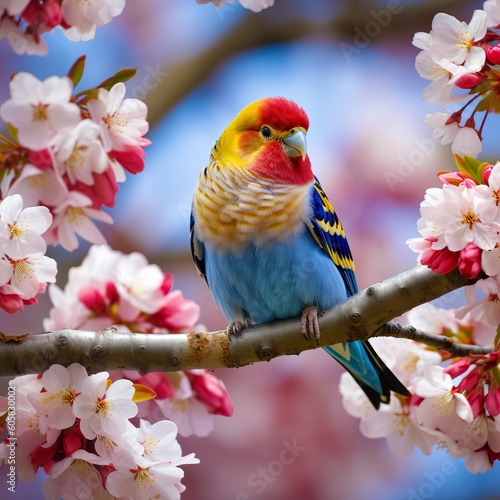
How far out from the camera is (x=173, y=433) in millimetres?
1007

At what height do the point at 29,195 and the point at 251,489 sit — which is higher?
the point at 29,195

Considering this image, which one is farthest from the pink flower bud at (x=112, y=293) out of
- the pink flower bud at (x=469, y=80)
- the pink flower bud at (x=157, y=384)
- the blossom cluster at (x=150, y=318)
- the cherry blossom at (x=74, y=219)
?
the pink flower bud at (x=469, y=80)

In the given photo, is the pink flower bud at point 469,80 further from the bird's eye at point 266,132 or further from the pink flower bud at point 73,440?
the pink flower bud at point 73,440

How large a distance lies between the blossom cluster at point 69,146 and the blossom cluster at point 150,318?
26 centimetres

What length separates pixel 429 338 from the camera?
1.11 m

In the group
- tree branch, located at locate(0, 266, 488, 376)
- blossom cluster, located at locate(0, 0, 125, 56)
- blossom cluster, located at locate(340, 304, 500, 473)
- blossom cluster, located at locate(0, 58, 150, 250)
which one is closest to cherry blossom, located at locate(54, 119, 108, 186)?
blossom cluster, located at locate(0, 58, 150, 250)

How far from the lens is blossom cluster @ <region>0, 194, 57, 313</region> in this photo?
35.6 inches

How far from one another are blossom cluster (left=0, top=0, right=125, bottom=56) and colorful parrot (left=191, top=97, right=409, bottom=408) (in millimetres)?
470

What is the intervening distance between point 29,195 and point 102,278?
434 mm

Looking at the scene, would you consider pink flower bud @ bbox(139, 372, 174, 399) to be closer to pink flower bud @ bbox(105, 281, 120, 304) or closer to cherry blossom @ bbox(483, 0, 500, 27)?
pink flower bud @ bbox(105, 281, 120, 304)

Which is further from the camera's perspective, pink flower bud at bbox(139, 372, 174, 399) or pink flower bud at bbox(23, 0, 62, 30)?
pink flower bud at bbox(139, 372, 174, 399)

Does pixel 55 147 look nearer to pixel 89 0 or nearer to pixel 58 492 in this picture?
pixel 89 0

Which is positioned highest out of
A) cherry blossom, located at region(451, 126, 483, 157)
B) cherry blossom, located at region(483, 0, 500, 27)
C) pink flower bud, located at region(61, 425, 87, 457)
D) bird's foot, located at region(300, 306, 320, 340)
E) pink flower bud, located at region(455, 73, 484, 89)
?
cherry blossom, located at region(483, 0, 500, 27)

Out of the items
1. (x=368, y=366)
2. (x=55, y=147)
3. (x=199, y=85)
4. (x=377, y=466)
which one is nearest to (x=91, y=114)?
(x=55, y=147)
